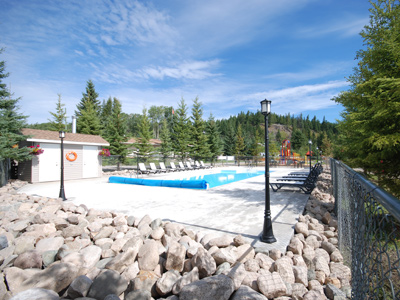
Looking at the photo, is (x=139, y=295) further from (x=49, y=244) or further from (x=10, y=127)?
(x=10, y=127)

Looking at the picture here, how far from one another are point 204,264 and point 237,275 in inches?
19.3

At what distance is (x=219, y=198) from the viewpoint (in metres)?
8.36

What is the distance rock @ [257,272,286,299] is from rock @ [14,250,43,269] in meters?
3.16

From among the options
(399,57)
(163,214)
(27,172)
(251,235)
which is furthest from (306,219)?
(27,172)

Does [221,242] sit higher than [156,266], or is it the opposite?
[221,242]

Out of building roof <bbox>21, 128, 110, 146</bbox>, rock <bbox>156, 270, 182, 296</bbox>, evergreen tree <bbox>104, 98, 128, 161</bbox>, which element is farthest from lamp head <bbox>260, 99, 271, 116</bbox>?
evergreen tree <bbox>104, 98, 128, 161</bbox>

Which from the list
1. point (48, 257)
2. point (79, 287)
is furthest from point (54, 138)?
point (79, 287)

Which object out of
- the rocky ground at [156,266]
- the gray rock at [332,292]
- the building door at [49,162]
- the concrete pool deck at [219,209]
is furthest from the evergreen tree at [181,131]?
the gray rock at [332,292]

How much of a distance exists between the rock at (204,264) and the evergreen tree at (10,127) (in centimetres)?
1234

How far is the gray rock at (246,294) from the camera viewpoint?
2.55 m

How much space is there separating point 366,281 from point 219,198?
6611mm

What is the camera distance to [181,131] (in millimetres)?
27250

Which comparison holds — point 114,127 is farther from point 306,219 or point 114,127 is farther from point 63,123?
point 306,219

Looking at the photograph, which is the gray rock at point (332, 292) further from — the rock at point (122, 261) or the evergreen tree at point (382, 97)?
the evergreen tree at point (382, 97)
